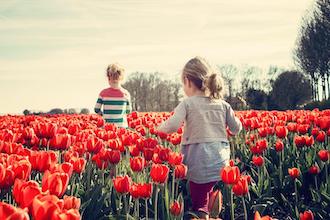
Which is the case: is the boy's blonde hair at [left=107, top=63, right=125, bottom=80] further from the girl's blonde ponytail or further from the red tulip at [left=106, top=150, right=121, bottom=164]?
the red tulip at [left=106, top=150, right=121, bottom=164]

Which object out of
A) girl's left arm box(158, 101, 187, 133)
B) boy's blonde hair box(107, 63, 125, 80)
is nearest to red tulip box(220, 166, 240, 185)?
girl's left arm box(158, 101, 187, 133)

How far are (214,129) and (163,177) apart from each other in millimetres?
1754

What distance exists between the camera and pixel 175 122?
508 centimetres

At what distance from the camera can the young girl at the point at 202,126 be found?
5.07m

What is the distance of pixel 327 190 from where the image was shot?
16.8ft

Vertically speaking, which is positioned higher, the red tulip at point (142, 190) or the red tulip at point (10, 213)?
the red tulip at point (10, 213)

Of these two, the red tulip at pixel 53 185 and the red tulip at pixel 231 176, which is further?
the red tulip at pixel 231 176

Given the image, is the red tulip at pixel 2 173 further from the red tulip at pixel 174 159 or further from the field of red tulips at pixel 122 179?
the red tulip at pixel 174 159

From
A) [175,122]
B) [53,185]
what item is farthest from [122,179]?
[175,122]

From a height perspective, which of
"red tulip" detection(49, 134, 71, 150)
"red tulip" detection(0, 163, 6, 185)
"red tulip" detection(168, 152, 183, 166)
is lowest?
"red tulip" detection(168, 152, 183, 166)

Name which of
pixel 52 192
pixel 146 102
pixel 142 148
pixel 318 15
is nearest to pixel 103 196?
pixel 142 148

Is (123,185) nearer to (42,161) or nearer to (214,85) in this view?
(42,161)

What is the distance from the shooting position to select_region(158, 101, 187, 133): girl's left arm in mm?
5051

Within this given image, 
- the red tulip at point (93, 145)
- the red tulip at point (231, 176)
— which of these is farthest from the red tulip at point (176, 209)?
the red tulip at point (93, 145)
